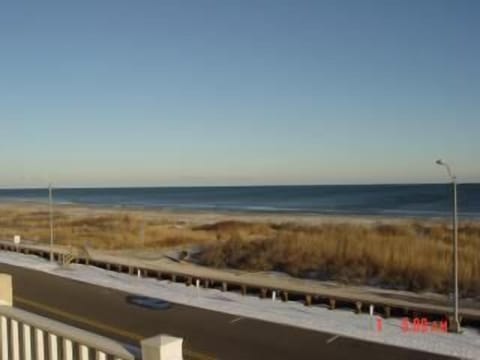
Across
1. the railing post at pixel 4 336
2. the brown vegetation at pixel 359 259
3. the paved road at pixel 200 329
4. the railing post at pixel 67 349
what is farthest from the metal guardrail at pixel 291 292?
the railing post at pixel 67 349

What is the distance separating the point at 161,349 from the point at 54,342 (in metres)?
1.25

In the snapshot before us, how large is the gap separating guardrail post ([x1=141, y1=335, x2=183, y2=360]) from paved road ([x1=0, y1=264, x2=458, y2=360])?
353 inches

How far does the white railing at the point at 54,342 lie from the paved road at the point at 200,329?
306 inches

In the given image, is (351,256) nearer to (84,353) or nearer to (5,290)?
(5,290)

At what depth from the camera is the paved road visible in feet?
39.1

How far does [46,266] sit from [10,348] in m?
22.7

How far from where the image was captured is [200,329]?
1379 centimetres

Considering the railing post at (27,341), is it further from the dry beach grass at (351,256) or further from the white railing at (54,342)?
the dry beach grass at (351,256)

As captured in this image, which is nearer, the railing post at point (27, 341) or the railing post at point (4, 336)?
the railing post at point (27, 341)

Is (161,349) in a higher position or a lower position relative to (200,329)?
higher

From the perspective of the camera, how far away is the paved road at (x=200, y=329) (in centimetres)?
1193
